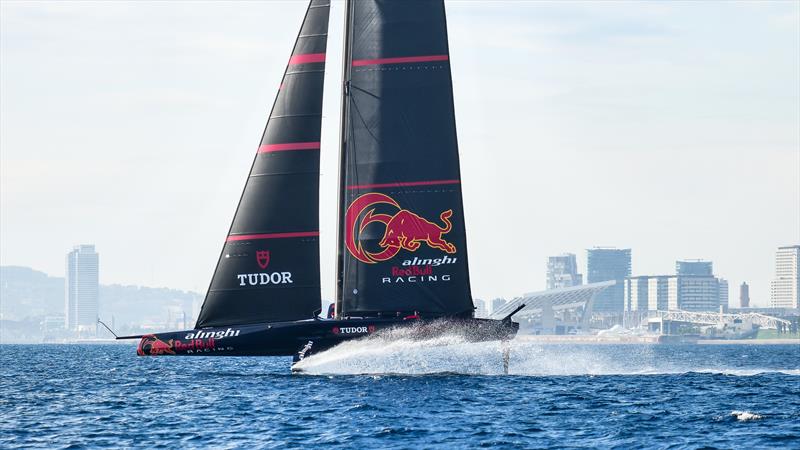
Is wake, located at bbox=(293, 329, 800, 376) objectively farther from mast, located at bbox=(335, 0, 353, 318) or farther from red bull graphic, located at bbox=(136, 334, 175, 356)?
red bull graphic, located at bbox=(136, 334, 175, 356)

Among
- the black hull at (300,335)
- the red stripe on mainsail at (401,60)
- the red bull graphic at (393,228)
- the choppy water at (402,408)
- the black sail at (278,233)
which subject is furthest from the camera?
the red bull graphic at (393,228)

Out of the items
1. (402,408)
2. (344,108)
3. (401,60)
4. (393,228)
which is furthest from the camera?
(344,108)

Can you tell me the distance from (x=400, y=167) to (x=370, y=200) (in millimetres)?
1467

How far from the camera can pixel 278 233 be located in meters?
42.3

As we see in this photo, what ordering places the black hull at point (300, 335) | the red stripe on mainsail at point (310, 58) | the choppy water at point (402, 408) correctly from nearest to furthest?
the choppy water at point (402, 408)
the black hull at point (300, 335)
the red stripe on mainsail at point (310, 58)

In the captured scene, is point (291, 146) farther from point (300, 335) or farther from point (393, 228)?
point (300, 335)

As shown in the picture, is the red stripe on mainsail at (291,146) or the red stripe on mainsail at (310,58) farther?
the red stripe on mainsail at (310,58)

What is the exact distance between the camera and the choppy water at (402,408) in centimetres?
2933

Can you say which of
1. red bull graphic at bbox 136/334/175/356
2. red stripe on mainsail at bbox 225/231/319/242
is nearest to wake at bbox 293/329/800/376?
red stripe on mainsail at bbox 225/231/319/242

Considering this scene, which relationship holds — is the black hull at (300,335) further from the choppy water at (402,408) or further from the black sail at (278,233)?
the black sail at (278,233)

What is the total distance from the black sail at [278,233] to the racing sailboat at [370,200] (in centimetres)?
3

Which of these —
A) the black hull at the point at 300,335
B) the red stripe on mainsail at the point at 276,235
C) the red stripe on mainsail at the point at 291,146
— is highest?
the red stripe on mainsail at the point at 291,146

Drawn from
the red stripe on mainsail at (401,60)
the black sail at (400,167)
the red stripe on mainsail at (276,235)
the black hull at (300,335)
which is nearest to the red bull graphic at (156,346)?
the black hull at (300,335)

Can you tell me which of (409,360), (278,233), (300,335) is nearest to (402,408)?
(300,335)
